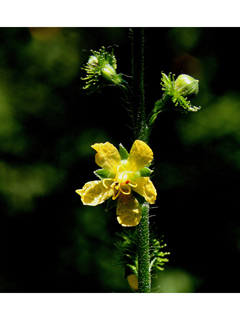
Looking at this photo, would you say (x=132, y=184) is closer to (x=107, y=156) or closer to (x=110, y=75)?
(x=107, y=156)

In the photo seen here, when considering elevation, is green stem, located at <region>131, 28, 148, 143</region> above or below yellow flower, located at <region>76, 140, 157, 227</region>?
above

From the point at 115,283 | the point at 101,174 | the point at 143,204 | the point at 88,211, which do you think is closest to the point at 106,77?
the point at 101,174

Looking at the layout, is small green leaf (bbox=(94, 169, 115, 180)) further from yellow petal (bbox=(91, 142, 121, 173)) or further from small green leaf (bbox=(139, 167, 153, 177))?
small green leaf (bbox=(139, 167, 153, 177))

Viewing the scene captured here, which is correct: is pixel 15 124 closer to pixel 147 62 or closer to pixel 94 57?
pixel 147 62

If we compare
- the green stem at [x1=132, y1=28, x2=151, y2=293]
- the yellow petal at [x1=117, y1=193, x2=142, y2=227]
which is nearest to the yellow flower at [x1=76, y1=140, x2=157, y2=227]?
the yellow petal at [x1=117, y1=193, x2=142, y2=227]

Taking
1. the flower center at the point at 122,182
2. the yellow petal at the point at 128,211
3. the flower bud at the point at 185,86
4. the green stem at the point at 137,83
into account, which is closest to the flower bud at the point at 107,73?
the green stem at the point at 137,83

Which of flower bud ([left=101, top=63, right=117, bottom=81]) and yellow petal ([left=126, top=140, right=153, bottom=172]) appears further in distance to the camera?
flower bud ([left=101, top=63, right=117, bottom=81])

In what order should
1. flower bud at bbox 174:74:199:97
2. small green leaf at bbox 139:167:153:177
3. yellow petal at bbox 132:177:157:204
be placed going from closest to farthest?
yellow petal at bbox 132:177:157:204 → small green leaf at bbox 139:167:153:177 → flower bud at bbox 174:74:199:97

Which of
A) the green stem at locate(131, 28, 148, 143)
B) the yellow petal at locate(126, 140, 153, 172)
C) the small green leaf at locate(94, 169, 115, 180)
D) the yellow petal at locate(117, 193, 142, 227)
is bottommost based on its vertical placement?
the yellow petal at locate(117, 193, 142, 227)

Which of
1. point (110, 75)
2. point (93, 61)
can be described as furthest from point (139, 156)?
point (93, 61)
